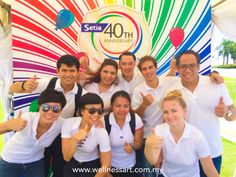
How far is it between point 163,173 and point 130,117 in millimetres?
581

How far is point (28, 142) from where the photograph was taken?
2.26 metres

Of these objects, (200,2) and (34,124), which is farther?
(200,2)

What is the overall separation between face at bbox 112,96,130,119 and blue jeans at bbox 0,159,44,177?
35.0 inches

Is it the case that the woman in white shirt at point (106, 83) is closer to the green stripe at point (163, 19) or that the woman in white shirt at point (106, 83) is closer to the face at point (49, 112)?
the face at point (49, 112)

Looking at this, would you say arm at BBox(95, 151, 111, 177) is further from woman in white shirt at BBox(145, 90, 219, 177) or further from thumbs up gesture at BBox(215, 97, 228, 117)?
thumbs up gesture at BBox(215, 97, 228, 117)

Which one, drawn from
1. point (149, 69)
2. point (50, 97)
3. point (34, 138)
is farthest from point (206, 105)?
point (34, 138)

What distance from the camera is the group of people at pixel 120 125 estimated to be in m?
2.08

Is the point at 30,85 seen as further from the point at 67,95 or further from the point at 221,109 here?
the point at 221,109

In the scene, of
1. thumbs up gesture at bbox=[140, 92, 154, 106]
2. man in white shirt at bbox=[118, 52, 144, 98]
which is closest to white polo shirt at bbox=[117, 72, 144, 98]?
man in white shirt at bbox=[118, 52, 144, 98]

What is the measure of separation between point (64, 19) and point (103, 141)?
1551 mm

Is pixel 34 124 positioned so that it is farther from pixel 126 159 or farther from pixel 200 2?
pixel 200 2

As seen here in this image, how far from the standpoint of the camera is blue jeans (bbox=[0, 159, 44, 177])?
7.53 feet

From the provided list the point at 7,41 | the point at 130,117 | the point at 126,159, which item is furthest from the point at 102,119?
the point at 7,41

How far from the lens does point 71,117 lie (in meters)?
2.56
